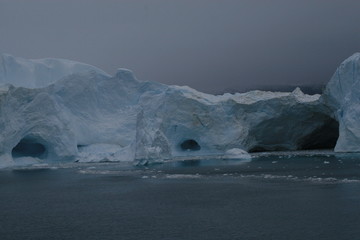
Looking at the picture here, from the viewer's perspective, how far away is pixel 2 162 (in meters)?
23.7

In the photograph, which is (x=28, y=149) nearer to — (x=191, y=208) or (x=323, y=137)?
(x=323, y=137)

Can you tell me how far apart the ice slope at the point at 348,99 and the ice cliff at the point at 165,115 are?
0.17 ft

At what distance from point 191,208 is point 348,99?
18900 millimetres

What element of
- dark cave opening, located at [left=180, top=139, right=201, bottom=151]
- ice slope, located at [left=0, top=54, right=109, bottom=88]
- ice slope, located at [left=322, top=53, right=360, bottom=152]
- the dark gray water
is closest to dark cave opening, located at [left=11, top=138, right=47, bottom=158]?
ice slope, located at [left=0, top=54, right=109, bottom=88]

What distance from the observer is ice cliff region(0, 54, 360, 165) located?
26.4 m

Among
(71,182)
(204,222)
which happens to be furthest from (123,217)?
(71,182)

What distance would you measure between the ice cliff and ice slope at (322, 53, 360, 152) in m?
0.05

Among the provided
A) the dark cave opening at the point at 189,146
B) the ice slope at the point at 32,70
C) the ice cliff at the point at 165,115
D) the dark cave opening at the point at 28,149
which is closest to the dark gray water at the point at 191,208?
the ice cliff at the point at 165,115

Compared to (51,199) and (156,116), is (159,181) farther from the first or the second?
(156,116)

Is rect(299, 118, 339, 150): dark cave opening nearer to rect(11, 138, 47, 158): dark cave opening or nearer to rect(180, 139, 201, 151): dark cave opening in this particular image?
rect(180, 139, 201, 151): dark cave opening

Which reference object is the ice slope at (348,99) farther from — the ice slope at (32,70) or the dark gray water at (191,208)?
the ice slope at (32,70)

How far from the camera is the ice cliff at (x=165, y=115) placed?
26.4 meters

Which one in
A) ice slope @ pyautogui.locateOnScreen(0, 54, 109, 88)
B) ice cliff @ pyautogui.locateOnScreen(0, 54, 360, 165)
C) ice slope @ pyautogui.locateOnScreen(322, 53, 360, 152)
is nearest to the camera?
ice slope @ pyautogui.locateOnScreen(322, 53, 360, 152)

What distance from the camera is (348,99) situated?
1022 inches
